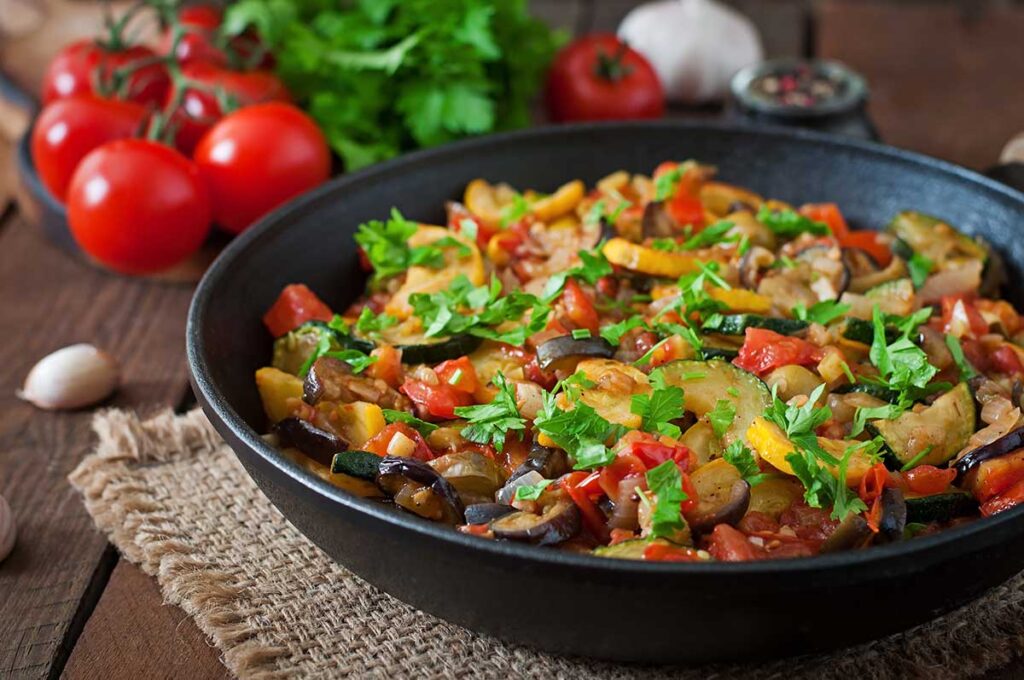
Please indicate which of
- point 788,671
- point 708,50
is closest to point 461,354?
point 788,671

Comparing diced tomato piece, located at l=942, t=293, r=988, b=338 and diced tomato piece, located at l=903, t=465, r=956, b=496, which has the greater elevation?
diced tomato piece, located at l=942, t=293, r=988, b=338

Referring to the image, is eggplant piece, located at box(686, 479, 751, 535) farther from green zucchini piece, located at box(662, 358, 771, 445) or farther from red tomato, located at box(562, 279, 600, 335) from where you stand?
red tomato, located at box(562, 279, 600, 335)

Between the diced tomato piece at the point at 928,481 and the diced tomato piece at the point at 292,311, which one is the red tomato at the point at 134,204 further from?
the diced tomato piece at the point at 928,481

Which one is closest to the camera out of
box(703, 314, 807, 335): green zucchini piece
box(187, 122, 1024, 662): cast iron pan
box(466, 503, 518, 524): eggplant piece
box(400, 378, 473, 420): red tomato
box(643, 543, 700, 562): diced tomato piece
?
box(187, 122, 1024, 662): cast iron pan

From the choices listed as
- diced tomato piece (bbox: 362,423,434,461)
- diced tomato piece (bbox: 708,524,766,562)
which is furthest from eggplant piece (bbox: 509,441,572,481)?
diced tomato piece (bbox: 708,524,766,562)

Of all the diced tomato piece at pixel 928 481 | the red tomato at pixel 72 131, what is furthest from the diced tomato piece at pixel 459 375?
the red tomato at pixel 72 131
